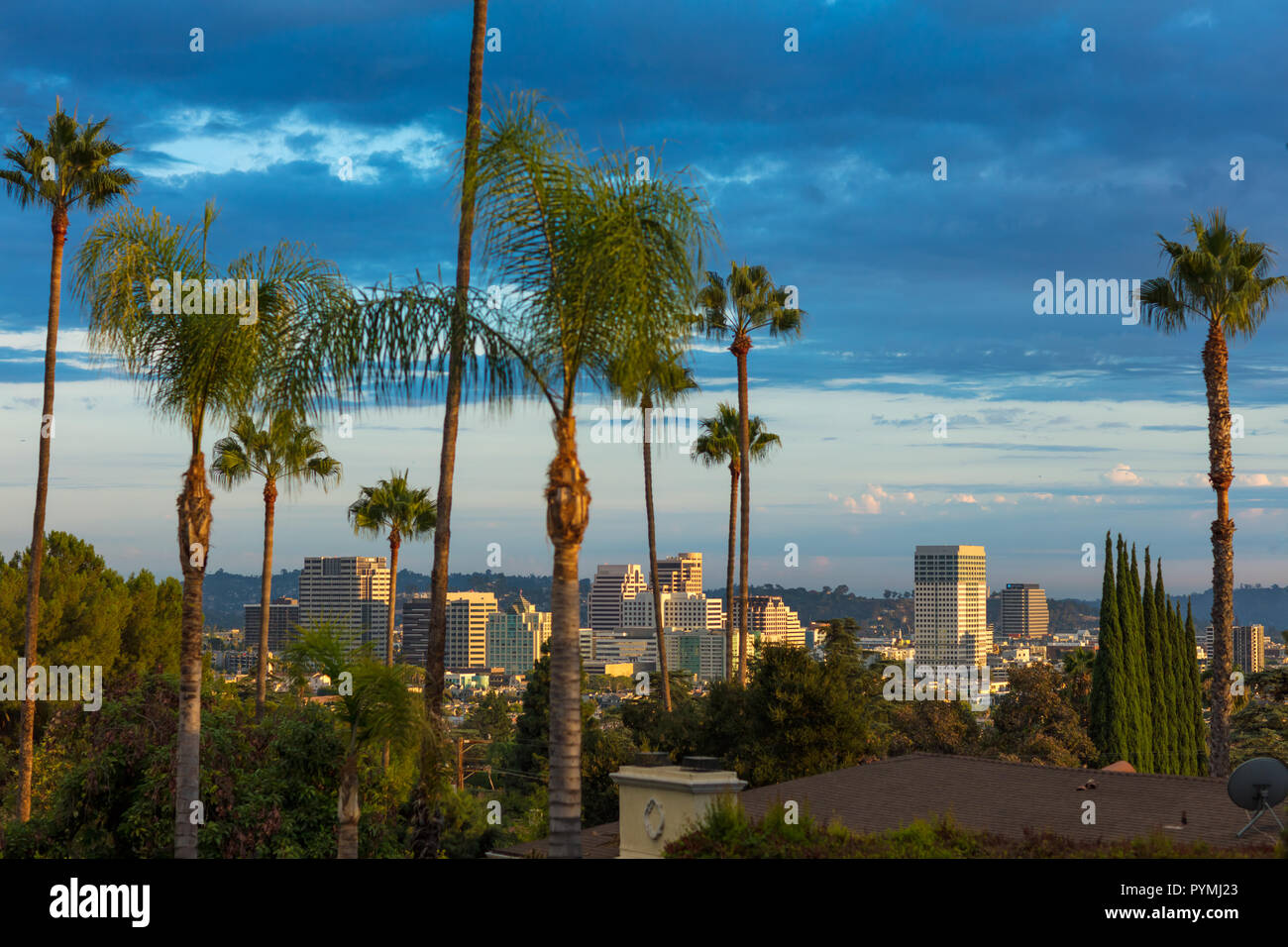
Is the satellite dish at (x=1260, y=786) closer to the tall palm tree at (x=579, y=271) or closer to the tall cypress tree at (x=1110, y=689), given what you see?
the tall palm tree at (x=579, y=271)

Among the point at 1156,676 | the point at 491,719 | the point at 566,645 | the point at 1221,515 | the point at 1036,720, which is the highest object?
the point at 1221,515

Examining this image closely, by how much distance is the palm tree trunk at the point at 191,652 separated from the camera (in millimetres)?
17359

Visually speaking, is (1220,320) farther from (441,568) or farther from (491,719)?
(491,719)

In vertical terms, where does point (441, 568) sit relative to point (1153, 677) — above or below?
above

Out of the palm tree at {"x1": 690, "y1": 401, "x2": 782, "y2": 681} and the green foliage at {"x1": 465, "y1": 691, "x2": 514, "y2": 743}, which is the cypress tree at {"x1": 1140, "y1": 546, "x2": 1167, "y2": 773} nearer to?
the palm tree at {"x1": 690, "y1": 401, "x2": 782, "y2": 681}

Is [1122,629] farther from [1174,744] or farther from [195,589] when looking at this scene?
[195,589]

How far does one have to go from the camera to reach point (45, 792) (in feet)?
110

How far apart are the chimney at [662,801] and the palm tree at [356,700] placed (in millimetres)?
3257

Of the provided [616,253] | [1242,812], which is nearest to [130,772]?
[616,253]

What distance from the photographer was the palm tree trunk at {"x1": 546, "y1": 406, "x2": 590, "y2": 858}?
41.3ft

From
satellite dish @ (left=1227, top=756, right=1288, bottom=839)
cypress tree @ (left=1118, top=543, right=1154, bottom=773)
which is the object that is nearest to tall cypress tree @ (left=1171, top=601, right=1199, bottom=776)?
cypress tree @ (left=1118, top=543, right=1154, bottom=773)

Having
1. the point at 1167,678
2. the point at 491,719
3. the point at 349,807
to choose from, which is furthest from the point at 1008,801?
the point at 491,719

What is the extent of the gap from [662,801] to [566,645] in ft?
17.4

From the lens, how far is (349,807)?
16672 mm
